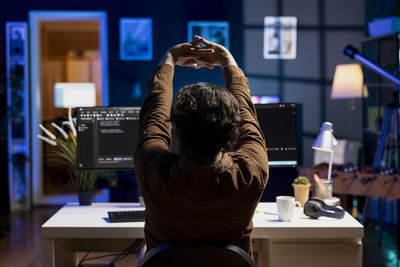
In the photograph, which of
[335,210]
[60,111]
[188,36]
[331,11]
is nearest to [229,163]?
[335,210]

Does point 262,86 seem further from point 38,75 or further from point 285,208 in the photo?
point 285,208

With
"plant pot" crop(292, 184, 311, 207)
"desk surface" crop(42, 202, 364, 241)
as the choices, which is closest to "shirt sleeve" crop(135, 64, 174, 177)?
"desk surface" crop(42, 202, 364, 241)

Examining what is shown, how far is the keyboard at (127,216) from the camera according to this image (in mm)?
2238

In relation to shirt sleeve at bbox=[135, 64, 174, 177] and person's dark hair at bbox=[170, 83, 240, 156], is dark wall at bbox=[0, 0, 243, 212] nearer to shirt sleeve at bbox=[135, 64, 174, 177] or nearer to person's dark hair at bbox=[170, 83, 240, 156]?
shirt sleeve at bbox=[135, 64, 174, 177]

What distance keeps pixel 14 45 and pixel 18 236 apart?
2439 millimetres

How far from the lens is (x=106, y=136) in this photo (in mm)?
2598

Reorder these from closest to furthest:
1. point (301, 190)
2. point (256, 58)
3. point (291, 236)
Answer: point (291, 236), point (301, 190), point (256, 58)

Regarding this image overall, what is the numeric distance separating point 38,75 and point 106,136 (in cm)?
414

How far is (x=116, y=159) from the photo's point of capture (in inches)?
103

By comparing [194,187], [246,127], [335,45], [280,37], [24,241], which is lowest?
[24,241]

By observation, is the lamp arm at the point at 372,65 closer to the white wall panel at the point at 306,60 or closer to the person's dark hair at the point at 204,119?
the white wall panel at the point at 306,60

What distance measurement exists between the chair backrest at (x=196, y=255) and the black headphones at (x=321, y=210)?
3.50 ft

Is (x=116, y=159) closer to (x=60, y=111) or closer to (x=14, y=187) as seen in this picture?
(x=14, y=187)

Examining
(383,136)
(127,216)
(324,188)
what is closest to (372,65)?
(383,136)
